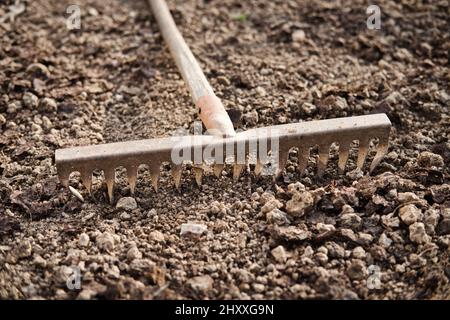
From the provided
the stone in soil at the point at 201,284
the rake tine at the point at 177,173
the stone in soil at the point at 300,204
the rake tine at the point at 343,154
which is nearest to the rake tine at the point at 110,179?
the rake tine at the point at 177,173

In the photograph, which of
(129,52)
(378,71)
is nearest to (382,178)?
(378,71)

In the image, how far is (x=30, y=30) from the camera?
15.1 ft

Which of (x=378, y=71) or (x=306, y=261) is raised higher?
(x=378, y=71)

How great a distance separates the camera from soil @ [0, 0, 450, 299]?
111 inches

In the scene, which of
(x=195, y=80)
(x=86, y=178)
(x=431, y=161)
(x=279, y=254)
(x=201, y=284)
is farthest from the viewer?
(x=195, y=80)

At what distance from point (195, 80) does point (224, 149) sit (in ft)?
2.06

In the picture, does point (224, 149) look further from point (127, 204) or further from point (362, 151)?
point (362, 151)

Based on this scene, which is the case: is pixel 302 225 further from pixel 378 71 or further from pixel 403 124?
pixel 378 71

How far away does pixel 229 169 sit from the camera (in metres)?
3.35

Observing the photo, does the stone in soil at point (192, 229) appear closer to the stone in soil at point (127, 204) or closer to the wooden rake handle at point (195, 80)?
the stone in soil at point (127, 204)

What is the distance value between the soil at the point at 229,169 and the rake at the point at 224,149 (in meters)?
0.12

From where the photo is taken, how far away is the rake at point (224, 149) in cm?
308

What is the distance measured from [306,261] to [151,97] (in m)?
1.66

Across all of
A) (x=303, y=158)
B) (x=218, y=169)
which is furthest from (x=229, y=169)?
(x=303, y=158)
